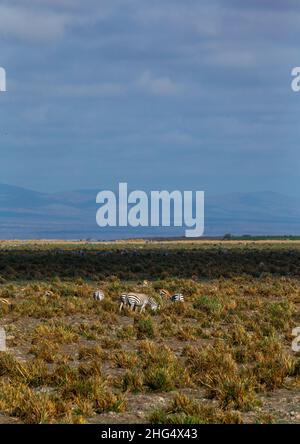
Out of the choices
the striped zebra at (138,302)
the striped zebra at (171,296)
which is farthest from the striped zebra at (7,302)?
the striped zebra at (171,296)

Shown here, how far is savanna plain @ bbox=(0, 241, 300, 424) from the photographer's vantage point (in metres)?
11.8

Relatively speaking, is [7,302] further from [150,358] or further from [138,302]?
[150,358]

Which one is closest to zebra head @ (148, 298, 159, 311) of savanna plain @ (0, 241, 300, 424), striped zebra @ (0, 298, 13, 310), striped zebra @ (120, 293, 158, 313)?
striped zebra @ (120, 293, 158, 313)

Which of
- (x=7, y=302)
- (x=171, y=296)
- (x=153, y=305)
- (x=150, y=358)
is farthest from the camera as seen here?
(x=171, y=296)

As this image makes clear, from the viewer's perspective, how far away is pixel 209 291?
3069cm

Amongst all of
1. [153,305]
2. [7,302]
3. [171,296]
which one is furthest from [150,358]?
[171,296]

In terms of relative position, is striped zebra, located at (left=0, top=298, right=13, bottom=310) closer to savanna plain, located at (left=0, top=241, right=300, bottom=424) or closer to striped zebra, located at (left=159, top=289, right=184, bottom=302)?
savanna plain, located at (left=0, top=241, right=300, bottom=424)

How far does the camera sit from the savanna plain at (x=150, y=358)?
11.8 meters

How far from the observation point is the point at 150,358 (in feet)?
51.6

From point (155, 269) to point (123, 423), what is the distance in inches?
1310

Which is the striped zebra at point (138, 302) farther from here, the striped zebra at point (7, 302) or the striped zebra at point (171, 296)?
the striped zebra at point (7, 302)

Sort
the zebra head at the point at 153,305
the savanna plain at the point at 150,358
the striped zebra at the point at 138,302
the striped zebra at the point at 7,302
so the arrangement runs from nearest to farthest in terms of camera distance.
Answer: the savanna plain at the point at 150,358 → the zebra head at the point at 153,305 → the striped zebra at the point at 138,302 → the striped zebra at the point at 7,302

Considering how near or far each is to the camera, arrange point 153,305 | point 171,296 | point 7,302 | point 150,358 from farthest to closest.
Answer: point 171,296
point 7,302
point 153,305
point 150,358
